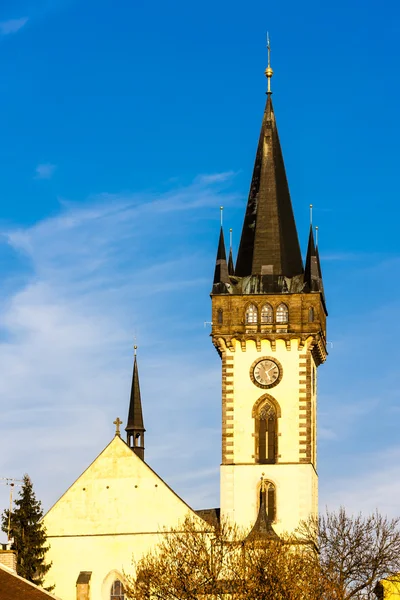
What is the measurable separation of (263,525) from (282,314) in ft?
35.3

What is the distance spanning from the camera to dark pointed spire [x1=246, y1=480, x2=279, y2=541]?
86.2 metres

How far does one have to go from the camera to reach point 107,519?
292ft

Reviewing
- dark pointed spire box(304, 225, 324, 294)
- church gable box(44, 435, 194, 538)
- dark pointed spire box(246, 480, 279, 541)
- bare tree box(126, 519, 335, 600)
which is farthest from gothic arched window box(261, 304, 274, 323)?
bare tree box(126, 519, 335, 600)

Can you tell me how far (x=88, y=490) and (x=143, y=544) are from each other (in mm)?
3718

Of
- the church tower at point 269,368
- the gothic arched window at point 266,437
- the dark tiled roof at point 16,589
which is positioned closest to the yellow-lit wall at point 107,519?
the church tower at point 269,368

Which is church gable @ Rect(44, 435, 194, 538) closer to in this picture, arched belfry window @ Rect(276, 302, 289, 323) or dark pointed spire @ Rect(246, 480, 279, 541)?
dark pointed spire @ Rect(246, 480, 279, 541)

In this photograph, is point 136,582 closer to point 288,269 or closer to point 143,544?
point 143,544

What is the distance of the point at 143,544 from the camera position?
290ft

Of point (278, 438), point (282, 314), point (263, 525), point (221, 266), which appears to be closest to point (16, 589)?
point (263, 525)

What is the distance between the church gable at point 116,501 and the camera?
88.7m

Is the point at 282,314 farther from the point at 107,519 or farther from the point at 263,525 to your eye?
the point at 107,519

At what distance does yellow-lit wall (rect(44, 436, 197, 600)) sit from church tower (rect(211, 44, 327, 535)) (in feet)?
12.3

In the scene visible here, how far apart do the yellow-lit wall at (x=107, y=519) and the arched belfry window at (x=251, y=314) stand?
8.77 meters

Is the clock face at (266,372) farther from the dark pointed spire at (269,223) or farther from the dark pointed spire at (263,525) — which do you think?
the dark pointed spire at (263,525)
